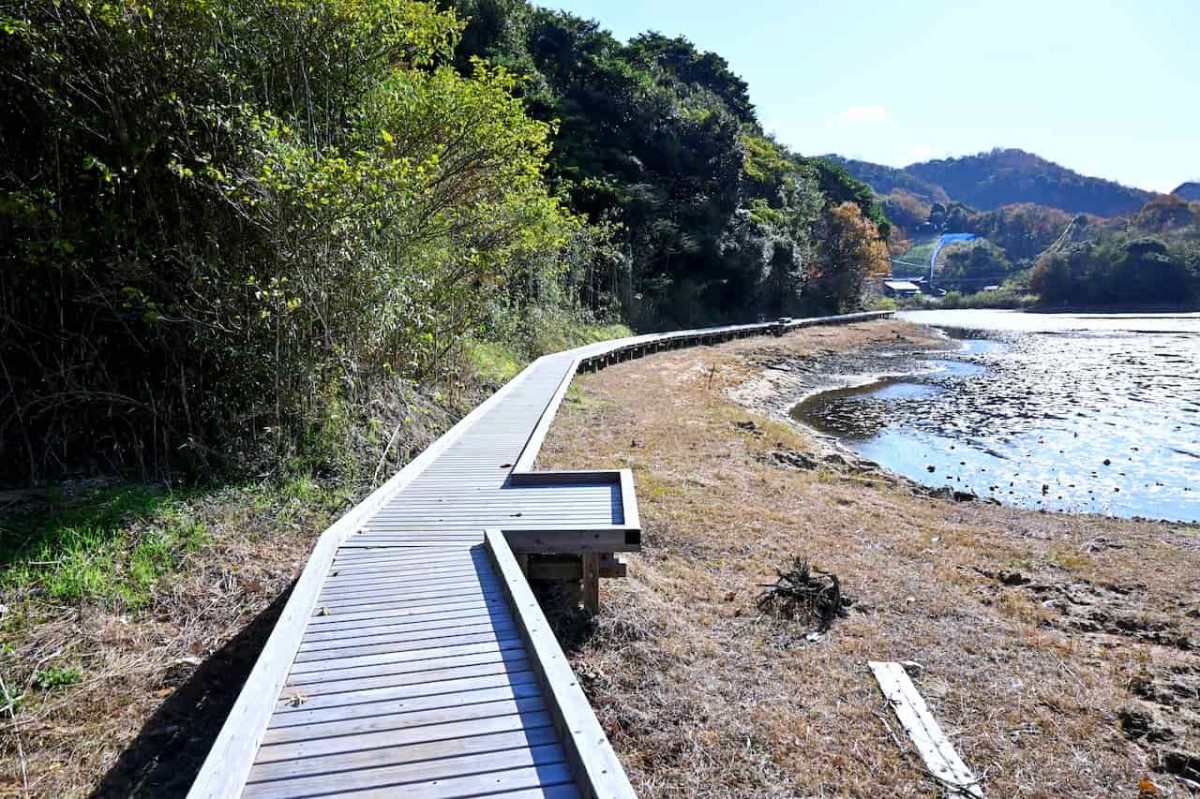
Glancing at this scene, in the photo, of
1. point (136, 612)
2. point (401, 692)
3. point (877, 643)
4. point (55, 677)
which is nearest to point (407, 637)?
point (401, 692)

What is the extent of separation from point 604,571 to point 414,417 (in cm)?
414

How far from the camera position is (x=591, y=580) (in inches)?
171

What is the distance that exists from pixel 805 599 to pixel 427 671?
2.85 meters

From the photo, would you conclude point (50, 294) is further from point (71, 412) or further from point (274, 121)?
point (274, 121)

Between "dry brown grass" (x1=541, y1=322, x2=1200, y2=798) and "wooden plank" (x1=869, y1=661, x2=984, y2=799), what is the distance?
7 centimetres

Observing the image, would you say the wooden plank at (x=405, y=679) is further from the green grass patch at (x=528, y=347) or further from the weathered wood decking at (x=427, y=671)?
the green grass patch at (x=528, y=347)

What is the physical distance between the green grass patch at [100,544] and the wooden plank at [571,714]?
2.54 meters

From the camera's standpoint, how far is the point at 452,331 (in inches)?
359

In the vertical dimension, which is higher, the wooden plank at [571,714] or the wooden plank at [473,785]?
the wooden plank at [571,714]

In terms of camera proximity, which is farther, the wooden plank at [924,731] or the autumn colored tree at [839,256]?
the autumn colored tree at [839,256]

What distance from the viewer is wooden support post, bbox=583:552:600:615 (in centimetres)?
431

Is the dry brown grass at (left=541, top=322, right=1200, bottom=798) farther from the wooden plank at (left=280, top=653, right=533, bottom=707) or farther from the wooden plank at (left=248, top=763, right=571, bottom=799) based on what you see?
the wooden plank at (left=248, top=763, right=571, bottom=799)

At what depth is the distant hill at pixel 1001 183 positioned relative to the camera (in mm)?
125375

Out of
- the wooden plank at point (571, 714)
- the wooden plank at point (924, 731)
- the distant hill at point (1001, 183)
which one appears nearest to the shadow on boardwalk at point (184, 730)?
the wooden plank at point (571, 714)
